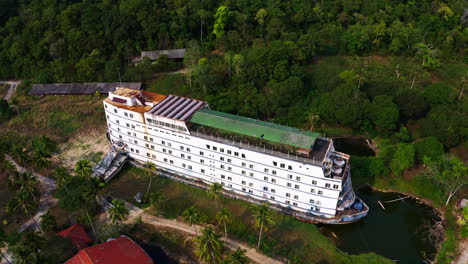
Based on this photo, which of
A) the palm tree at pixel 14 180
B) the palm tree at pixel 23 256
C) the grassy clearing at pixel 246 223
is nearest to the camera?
the palm tree at pixel 23 256

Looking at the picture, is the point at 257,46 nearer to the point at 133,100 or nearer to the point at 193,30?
the point at 193,30

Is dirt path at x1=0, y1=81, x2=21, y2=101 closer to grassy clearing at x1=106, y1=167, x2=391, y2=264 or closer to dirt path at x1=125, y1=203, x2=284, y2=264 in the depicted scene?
grassy clearing at x1=106, y1=167, x2=391, y2=264

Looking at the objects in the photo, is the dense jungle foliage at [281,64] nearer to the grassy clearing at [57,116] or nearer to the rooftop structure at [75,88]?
the grassy clearing at [57,116]

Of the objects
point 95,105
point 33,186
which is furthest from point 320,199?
point 95,105

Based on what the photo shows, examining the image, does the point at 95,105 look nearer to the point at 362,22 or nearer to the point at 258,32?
the point at 258,32

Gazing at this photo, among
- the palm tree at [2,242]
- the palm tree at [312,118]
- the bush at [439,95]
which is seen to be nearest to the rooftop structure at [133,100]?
the palm tree at [2,242]

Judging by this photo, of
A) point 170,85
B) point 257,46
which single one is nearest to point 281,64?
point 257,46
